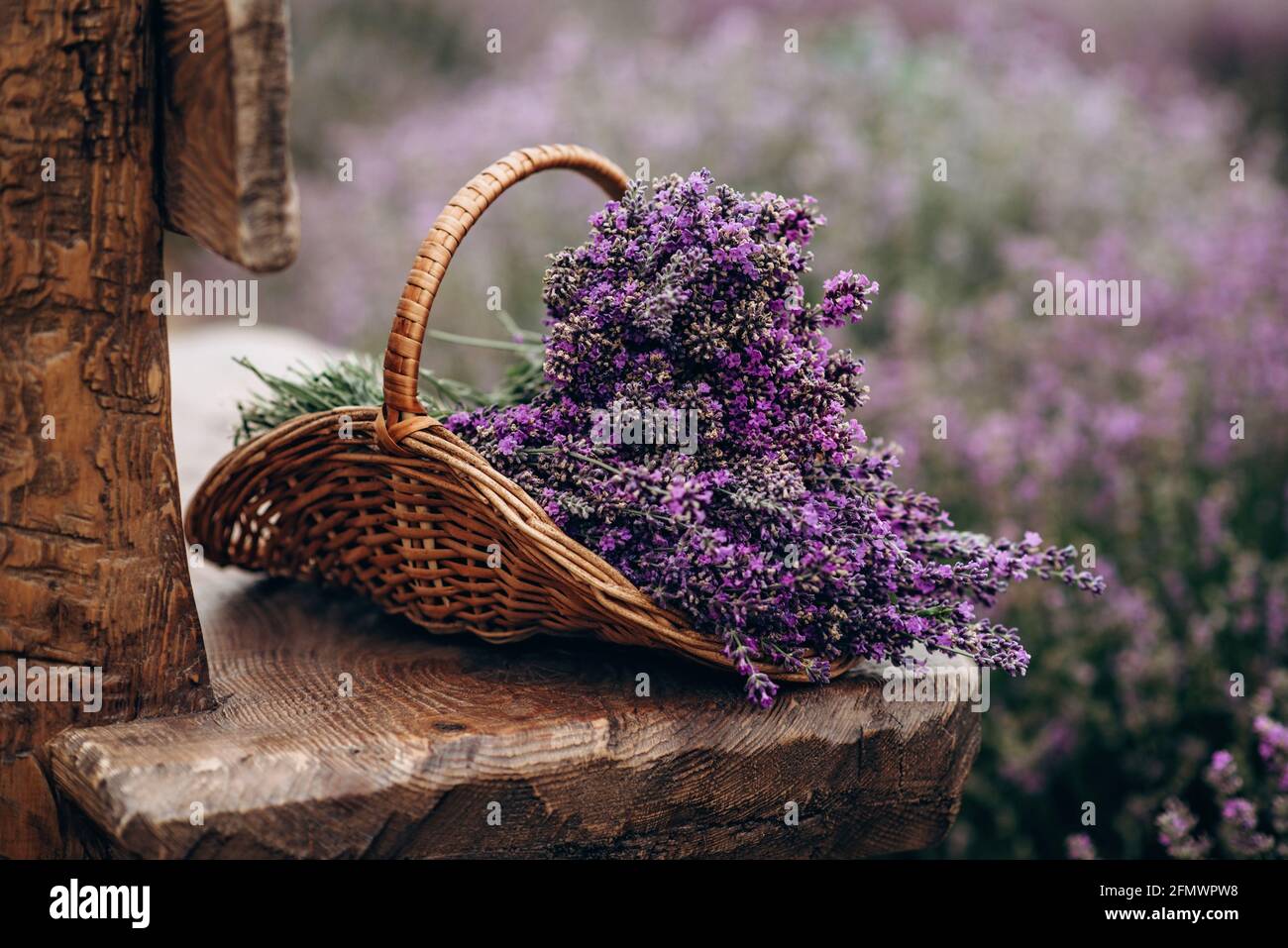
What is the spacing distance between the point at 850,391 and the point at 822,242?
2474mm

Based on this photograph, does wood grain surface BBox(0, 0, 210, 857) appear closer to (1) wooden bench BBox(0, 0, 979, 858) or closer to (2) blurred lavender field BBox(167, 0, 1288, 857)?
(1) wooden bench BBox(0, 0, 979, 858)

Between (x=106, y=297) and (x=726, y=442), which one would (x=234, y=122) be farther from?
(x=726, y=442)

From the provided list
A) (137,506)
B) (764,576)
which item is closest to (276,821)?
(137,506)

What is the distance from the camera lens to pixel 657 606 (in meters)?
1.49

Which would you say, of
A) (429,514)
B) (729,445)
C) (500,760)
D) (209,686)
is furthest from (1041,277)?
(209,686)

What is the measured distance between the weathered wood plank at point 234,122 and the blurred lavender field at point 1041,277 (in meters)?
1.51

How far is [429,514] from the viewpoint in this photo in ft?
5.21

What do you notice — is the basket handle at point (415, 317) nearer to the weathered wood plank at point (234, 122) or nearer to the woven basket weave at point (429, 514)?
the woven basket weave at point (429, 514)

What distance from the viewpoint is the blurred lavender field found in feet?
8.60

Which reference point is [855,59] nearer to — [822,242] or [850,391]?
[822,242]

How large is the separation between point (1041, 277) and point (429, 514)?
2723mm

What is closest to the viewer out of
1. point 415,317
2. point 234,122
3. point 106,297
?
point 234,122

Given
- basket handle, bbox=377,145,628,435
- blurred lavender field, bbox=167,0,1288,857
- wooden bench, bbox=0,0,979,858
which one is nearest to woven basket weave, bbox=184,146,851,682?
basket handle, bbox=377,145,628,435

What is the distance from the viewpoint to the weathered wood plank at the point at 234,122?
1.20m
